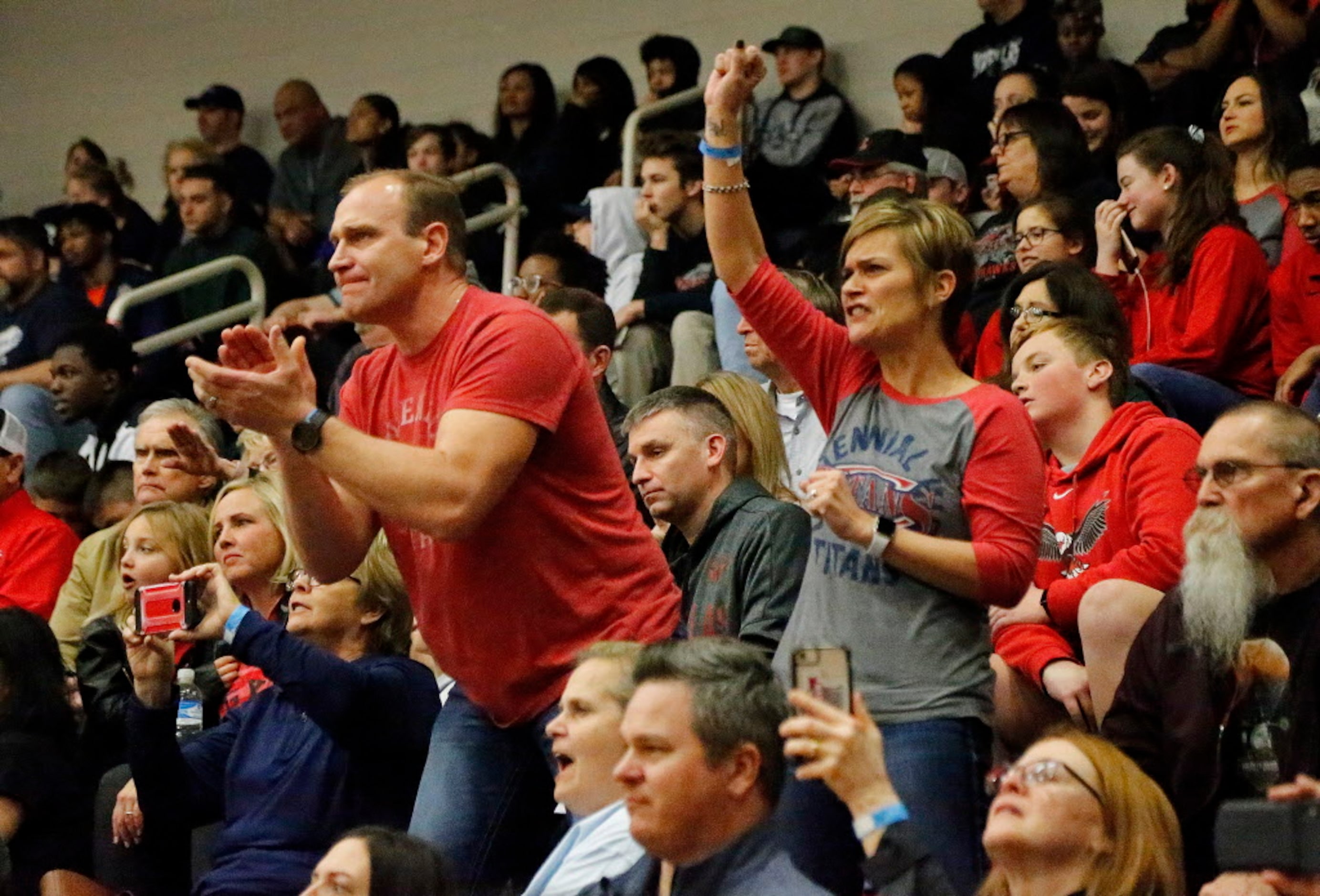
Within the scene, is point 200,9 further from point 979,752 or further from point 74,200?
point 979,752

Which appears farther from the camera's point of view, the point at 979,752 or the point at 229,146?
the point at 229,146

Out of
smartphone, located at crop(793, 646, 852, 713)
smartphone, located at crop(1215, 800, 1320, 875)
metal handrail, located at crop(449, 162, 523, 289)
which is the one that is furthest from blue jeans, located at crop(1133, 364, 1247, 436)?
smartphone, located at crop(1215, 800, 1320, 875)

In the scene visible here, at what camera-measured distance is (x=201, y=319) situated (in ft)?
27.7

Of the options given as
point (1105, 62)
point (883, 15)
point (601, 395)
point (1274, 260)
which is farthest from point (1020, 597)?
point (883, 15)

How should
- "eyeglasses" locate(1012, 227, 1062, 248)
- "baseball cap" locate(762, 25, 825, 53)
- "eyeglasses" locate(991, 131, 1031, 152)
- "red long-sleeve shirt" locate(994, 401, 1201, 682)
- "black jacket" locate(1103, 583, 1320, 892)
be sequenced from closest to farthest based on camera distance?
1. "black jacket" locate(1103, 583, 1320, 892)
2. "red long-sleeve shirt" locate(994, 401, 1201, 682)
3. "eyeglasses" locate(1012, 227, 1062, 248)
4. "eyeglasses" locate(991, 131, 1031, 152)
5. "baseball cap" locate(762, 25, 825, 53)

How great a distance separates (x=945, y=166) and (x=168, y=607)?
377 centimetres

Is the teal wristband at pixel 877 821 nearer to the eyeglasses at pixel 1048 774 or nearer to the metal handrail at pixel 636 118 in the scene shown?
the eyeglasses at pixel 1048 774

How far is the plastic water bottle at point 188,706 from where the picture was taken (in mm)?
5078

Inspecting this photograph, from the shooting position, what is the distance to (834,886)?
3.30 metres

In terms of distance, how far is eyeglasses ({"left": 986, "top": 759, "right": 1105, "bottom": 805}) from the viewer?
123 inches

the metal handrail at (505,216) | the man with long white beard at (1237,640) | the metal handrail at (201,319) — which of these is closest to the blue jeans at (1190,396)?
the man with long white beard at (1237,640)

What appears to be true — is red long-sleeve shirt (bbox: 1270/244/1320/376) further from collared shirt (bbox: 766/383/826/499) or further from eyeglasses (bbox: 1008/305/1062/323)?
collared shirt (bbox: 766/383/826/499)

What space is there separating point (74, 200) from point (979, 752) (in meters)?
8.08

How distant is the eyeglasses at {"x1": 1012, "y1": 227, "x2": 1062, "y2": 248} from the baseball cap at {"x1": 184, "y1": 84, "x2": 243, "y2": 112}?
18.8 ft
